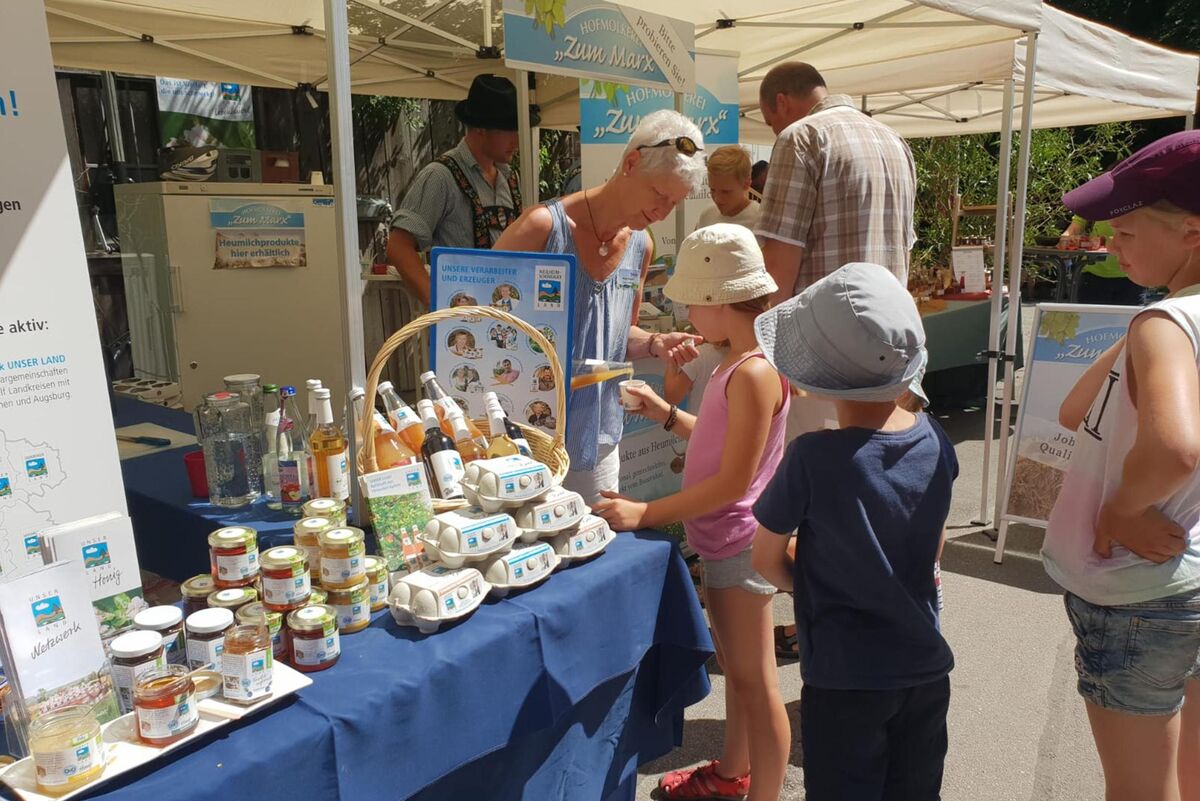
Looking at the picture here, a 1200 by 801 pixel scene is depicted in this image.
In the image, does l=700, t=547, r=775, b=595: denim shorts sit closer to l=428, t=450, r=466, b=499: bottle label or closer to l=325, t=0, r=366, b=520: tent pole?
l=428, t=450, r=466, b=499: bottle label

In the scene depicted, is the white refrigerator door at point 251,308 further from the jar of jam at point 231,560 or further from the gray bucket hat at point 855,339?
the gray bucket hat at point 855,339

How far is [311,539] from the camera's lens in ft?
4.98

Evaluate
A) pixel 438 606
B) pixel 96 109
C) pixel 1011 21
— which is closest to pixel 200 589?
pixel 438 606

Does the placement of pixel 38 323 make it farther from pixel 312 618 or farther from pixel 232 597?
pixel 312 618

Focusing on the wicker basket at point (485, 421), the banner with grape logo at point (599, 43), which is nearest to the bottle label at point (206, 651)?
the wicker basket at point (485, 421)

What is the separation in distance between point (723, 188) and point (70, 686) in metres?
3.56

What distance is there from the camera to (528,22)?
290 centimetres

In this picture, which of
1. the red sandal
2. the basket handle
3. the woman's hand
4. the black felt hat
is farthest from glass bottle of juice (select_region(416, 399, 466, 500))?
the black felt hat

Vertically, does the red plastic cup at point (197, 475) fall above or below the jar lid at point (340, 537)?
below

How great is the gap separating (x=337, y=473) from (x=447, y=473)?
271 millimetres

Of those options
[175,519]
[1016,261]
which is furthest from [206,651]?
[1016,261]

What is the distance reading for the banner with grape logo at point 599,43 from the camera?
9.50 ft

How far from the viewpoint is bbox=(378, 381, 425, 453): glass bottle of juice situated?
6.03 ft

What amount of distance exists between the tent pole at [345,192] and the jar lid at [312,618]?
58 cm
